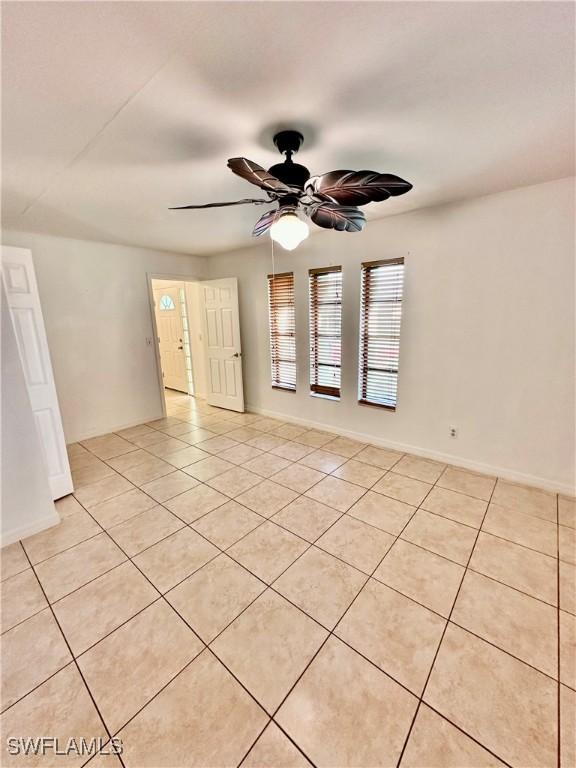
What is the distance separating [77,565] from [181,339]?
453 cm

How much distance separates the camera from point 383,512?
7.79ft

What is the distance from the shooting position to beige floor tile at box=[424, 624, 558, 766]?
3.62ft

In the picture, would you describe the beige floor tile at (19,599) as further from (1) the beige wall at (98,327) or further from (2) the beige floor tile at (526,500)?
(2) the beige floor tile at (526,500)

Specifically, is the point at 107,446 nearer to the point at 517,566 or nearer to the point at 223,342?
the point at 223,342

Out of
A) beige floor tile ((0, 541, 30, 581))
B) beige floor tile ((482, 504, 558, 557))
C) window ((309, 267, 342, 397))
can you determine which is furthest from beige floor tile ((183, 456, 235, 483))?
beige floor tile ((482, 504, 558, 557))

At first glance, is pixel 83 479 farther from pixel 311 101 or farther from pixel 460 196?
pixel 460 196

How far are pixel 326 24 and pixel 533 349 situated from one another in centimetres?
258

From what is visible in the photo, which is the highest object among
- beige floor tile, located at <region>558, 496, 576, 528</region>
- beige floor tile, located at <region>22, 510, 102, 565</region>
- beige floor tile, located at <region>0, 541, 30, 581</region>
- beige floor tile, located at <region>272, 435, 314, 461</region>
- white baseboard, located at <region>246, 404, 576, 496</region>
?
white baseboard, located at <region>246, 404, 576, 496</region>

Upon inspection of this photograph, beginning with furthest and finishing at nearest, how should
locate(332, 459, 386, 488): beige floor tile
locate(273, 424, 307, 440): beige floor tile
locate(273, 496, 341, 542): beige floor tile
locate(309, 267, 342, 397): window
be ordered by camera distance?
locate(273, 424, 307, 440): beige floor tile
locate(309, 267, 342, 397): window
locate(332, 459, 386, 488): beige floor tile
locate(273, 496, 341, 542): beige floor tile

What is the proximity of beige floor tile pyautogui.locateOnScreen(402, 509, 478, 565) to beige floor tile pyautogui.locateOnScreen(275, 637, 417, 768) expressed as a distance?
2.95 feet

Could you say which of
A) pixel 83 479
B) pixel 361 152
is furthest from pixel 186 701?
pixel 361 152

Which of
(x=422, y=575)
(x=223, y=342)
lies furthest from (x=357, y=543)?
(x=223, y=342)

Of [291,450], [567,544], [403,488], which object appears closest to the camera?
[567,544]

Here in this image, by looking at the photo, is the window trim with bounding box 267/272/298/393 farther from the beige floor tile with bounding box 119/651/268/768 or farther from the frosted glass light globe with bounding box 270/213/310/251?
the beige floor tile with bounding box 119/651/268/768
